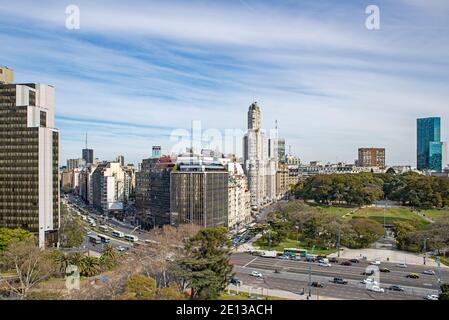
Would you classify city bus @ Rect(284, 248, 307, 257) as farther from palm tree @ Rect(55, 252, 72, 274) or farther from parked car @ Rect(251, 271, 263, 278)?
palm tree @ Rect(55, 252, 72, 274)

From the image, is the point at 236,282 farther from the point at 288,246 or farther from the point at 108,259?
the point at 288,246

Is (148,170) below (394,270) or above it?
above

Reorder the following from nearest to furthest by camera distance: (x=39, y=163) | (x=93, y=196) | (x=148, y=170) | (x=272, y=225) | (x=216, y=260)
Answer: (x=216, y=260) < (x=39, y=163) < (x=272, y=225) < (x=148, y=170) < (x=93, y=196)

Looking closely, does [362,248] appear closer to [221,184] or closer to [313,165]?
[221,184]

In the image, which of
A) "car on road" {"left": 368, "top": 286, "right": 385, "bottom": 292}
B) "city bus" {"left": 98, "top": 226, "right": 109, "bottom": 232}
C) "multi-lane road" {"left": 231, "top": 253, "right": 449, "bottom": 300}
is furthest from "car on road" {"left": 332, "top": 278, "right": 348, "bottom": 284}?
"city bus" {"left": 98, "top": 226, "right": 109, "bottom": 232}

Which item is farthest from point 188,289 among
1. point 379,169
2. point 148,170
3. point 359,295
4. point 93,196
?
point 379,169

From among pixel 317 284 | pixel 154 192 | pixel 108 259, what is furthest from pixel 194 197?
pixel 317 284

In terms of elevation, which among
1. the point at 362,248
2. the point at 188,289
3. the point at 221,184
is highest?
the point at 221,184
